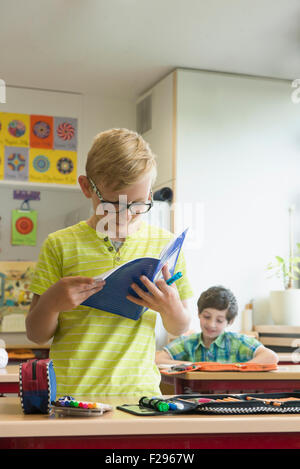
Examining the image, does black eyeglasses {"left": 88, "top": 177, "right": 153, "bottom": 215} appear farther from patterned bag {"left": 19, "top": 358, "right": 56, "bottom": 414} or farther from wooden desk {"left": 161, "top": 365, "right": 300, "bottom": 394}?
wooden desk {"left": 161, "top": 365, "right": 300, "bottom": 394}

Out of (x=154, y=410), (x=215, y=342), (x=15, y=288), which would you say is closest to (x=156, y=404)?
(x=154, y=410)

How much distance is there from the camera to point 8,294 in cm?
485

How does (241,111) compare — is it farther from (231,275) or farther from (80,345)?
(80,345)

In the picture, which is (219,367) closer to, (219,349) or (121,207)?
(219,349)

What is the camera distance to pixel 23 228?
488cm

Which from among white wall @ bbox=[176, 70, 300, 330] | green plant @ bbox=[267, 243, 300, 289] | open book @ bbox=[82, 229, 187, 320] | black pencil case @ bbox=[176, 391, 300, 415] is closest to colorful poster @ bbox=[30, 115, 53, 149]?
white wall @ bbox=[176, 70, 300, 330]

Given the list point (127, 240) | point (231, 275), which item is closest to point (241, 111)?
point (231, 275)

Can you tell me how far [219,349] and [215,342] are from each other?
0.04 m

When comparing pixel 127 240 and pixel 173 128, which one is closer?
pixel 127 240

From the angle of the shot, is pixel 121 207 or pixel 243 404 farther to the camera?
pixel 121 207

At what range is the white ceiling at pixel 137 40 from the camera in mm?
3598

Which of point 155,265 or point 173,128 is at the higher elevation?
point 173,128
